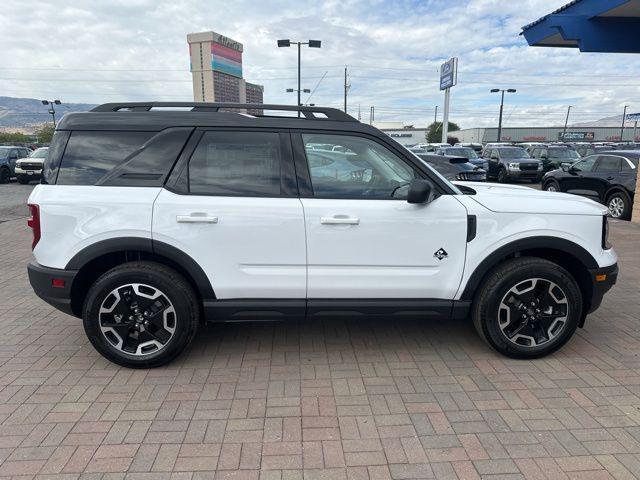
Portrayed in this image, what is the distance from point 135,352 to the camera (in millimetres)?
3426

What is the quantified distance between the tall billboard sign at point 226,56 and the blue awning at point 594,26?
36.5 meters

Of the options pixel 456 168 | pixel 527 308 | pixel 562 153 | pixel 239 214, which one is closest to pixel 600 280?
pixel 527 308

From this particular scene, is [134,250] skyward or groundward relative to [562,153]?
groundward

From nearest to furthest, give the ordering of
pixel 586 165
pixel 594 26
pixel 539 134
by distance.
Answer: pixel 594 26, pixel 586 165, pixel 539 134

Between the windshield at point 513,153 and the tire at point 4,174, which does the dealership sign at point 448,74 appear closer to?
the windshield at point 513,153

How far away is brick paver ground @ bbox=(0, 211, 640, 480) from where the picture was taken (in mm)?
2441

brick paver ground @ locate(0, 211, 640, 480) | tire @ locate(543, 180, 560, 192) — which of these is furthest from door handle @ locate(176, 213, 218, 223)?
tire @ locate(543, 180, 560, 192)

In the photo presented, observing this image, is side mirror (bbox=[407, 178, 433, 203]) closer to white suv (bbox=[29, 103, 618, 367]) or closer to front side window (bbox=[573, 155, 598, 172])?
white suv (bbox=[29, 103, 618, 367])

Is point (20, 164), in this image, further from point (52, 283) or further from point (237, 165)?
point (237, 165)

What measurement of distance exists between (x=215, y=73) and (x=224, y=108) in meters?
40.9

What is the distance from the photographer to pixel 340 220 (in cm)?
328

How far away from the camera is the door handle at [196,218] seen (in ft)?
10.6

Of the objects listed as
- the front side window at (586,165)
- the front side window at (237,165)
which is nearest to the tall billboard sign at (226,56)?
the front side window at (586,165)

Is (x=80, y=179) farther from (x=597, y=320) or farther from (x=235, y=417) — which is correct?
(x=597, y=320)
